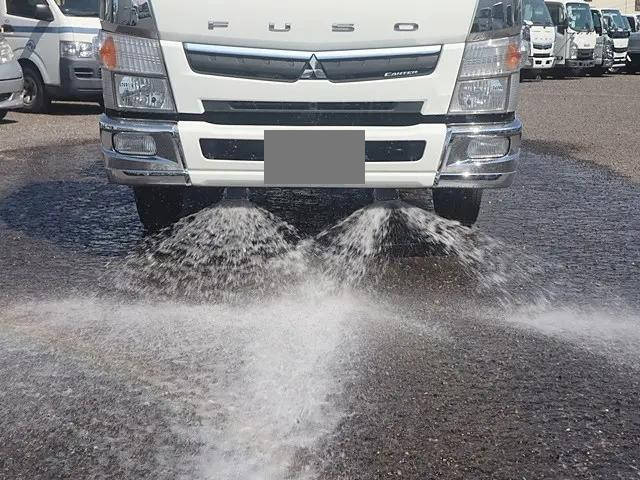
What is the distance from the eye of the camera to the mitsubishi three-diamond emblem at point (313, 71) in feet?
13.9

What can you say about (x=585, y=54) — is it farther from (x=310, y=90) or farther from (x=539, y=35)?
(x=310, y=90)

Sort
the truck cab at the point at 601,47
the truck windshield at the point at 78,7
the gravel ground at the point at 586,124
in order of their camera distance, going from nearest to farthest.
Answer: the gravel ground at the point at 586,124, the truck windshield at the point at 78,7, the truck cab at the point at 601,47

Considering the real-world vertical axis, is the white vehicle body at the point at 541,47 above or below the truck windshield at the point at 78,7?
below

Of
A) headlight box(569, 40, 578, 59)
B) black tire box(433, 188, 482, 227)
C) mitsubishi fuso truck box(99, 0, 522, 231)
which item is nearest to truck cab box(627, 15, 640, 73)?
headlight box(569, 40, 578, 59)

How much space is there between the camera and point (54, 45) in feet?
37.7

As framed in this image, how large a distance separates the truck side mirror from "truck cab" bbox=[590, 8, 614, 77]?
18.5 m

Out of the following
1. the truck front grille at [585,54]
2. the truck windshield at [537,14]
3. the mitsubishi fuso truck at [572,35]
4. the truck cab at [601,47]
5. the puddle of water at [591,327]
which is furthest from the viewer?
the truck cab at [601,47]

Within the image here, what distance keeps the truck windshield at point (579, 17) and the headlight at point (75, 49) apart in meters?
17.5

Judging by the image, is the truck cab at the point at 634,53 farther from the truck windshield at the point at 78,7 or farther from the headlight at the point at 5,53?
the headlight at the point at 5,53

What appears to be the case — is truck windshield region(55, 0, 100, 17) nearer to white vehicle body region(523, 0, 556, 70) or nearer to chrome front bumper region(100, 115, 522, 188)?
chrome front bumper region(100, 115, 522, 188)

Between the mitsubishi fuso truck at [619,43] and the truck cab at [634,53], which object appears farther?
the mitsubishi fuso truck at [619,43]

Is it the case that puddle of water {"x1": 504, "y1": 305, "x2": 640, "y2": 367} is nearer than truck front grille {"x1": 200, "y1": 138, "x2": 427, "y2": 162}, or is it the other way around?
puddle of water {"x1": 504, "y1": 305, "x2": 640, "y2": 367}

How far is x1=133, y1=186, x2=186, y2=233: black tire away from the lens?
518 centimetres

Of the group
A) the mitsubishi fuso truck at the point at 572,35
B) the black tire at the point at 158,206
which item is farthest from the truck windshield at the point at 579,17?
the black tire at the point at 158,206
